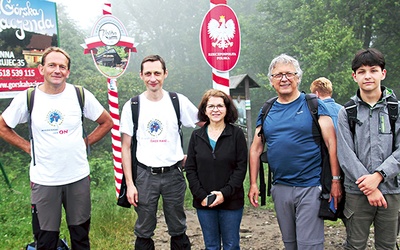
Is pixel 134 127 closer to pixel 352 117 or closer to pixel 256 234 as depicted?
pixel 352 117

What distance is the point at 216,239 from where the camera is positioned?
315cm

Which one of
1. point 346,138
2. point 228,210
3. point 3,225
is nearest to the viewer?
point 346,138

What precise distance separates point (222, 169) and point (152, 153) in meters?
0.65

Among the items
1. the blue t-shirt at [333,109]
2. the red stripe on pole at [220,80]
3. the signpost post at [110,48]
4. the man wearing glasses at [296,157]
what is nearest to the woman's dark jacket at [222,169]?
the man wearing glasses at [296,157]

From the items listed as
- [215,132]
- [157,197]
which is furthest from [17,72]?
[215,132]

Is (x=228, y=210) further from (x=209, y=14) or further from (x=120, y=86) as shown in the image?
(x=120, y=86)

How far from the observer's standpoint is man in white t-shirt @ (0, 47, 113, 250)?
308cm

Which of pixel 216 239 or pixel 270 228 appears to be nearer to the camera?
pixel 216 239

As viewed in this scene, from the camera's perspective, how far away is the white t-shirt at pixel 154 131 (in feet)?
10.7

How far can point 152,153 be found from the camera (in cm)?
325

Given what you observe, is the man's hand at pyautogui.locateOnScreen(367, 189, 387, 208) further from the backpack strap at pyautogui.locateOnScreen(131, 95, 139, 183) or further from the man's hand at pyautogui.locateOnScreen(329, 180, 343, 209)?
the backpack strap at pyautogui.locateOnScreen(131, 95, 139, 183)

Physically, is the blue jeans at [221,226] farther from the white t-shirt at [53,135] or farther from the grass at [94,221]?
the grass at [94,221]

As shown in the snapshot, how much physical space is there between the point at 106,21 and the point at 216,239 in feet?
14.2

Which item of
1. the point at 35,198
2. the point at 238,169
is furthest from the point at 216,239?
the point at 35,198
